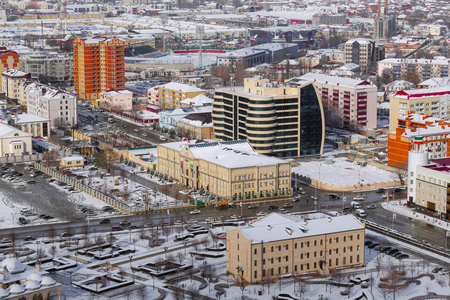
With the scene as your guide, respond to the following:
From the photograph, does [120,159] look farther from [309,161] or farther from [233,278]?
[233,278]

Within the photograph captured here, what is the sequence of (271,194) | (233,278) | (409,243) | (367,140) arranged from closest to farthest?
(233,278) → (409,243) → (271,194) → (367,140)

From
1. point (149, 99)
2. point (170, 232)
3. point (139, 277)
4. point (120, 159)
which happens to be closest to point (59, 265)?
point (139, 277)

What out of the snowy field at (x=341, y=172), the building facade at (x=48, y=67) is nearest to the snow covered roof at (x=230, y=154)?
the snowy field at (x=341, y=172)

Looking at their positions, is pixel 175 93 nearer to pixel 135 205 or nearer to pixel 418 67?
pixel 135 205

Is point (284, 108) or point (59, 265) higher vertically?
point (284, 108)

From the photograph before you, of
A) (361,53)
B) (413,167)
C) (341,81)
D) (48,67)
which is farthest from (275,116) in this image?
(361,53)
